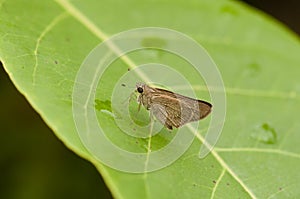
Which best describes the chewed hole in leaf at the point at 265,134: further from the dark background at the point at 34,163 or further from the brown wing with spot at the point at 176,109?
the dark background at the point at 34,163

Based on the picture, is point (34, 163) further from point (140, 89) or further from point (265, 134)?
point (265, 134)

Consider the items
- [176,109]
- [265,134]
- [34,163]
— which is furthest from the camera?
[34,163]

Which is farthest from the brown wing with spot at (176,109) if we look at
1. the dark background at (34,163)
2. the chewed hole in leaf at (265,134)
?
the dark background at (34,163)

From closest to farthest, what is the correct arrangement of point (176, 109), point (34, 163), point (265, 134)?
point (176, 109), point (265, 134), point (34, 163)

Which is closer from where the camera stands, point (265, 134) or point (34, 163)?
point (265, 134)

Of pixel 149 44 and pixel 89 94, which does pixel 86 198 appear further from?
pixel 89 94

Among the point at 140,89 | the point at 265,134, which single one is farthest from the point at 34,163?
the point at 265,134

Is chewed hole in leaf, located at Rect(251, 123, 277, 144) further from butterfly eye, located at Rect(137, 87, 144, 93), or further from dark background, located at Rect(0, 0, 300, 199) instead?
dark background, located at Rect(0, 0, 300, 199)

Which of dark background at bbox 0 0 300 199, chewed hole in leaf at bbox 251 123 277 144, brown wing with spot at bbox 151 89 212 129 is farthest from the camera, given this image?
dark background at bbox 0 0 300 199

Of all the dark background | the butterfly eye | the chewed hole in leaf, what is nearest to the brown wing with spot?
the butterfly eye
